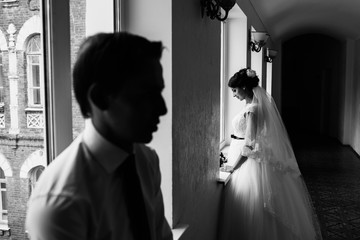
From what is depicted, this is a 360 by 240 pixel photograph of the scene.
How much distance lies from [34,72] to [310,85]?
14.0 meters

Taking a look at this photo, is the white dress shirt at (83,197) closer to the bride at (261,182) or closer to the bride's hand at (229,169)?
the bride at (261,182)

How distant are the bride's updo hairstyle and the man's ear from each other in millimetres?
3011

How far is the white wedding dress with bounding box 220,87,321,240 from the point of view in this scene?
358cm

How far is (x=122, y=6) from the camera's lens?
2.01 metres

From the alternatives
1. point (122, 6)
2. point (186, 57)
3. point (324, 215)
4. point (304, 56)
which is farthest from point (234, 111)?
point (304, 56)

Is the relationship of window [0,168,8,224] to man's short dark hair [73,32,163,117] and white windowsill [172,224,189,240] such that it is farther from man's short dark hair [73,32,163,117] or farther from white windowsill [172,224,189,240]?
white windowsill [172,224,189,240]

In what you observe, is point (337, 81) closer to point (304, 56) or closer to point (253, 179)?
point (304, 56)

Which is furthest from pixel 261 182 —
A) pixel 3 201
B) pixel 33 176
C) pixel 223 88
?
pixel 3 201

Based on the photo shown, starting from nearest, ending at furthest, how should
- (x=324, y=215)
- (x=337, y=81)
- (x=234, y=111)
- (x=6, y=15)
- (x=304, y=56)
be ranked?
1. (x=6, y=15)
2. (x=324, y=215)
3. (x=234, y=111)
4. (x=337, y=81)
5. (x=304, y=56)

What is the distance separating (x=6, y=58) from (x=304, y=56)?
14020mm

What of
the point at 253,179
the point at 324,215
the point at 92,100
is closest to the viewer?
the point at 92,100

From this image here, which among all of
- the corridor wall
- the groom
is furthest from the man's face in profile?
the corridor wall

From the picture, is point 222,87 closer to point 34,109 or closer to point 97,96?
point 34,109


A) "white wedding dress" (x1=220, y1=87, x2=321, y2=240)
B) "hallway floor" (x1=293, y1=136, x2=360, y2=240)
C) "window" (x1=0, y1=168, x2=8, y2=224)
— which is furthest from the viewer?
"hallway floor" (x1=293, y1=136, x2=360, y2=240)
